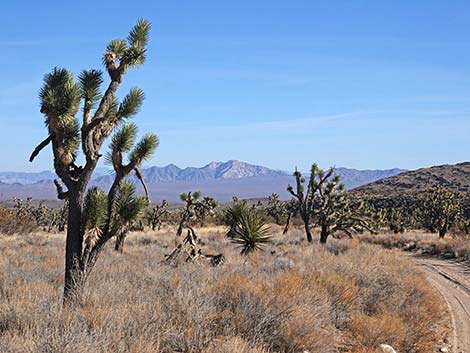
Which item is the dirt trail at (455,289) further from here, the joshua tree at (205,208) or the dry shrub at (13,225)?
the joshua tree at (205,208)

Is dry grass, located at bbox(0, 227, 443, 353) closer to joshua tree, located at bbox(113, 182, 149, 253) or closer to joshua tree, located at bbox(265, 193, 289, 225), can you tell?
joshua tree, located at bbox(113, 182, 149, 253)

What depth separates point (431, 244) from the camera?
3034cm

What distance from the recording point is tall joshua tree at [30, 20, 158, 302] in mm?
9367

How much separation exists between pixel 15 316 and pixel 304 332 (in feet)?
13.9

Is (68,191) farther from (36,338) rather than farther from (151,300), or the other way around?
(36,338)

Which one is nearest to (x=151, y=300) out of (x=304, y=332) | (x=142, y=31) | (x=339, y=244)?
(x=304, y=332)

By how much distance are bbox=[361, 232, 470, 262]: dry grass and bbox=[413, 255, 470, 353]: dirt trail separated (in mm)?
1138

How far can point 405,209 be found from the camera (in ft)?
224

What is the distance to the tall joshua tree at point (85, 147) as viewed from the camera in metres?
9.37

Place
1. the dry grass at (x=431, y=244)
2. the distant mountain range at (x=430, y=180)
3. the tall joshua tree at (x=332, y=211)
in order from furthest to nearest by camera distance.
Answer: the distant mountain range at (x=430, y=180), the tall joshua tree at (x=332, y=211), the dry grass at (x=431, y=244)

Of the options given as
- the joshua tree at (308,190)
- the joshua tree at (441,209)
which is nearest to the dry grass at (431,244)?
the joshua tree at (308,190)

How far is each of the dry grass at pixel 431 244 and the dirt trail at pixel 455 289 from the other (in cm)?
114

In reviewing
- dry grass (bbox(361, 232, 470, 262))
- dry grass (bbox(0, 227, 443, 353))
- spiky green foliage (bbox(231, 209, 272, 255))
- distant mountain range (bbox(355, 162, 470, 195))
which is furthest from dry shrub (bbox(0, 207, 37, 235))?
distant mountain range (bbox(355, 162, 470, 195))

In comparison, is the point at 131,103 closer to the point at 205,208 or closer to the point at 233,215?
the point at 233,215
